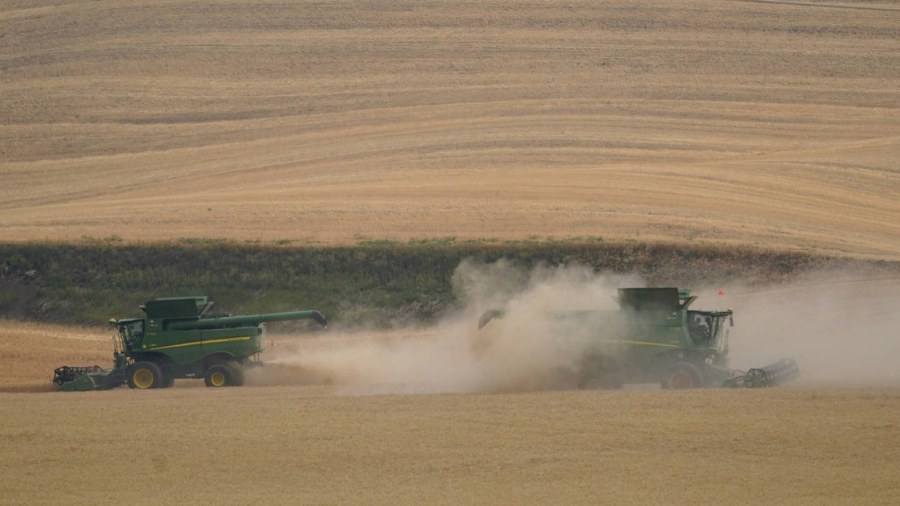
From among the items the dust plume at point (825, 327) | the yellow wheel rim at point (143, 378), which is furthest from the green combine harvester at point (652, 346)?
the yellow wheel rim at point (143, 378)

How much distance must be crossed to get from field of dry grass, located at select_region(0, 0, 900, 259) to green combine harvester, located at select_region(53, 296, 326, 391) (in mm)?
15123

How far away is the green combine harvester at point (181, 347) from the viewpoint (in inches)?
1303

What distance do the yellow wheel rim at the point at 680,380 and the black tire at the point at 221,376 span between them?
1181cm

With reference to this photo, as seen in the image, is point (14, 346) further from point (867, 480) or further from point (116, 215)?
point (867, 480)

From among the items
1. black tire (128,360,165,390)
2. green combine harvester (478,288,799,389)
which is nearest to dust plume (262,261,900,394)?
green combine harvester (478,288,799,389)

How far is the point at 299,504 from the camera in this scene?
20.0m

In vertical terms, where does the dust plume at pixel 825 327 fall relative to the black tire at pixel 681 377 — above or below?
above

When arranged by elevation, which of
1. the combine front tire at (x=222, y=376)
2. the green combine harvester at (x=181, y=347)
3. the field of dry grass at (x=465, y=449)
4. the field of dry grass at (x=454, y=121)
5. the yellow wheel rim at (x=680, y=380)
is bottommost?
the field of dry grass at (x=465, y=449)

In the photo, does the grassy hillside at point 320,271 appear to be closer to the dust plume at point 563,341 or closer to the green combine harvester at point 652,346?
the dust plume at point 563,341

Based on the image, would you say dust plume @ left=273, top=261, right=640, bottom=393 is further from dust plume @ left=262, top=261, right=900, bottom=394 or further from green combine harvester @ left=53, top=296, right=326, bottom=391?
green combine harvester @ left=53, top=296, right=326, bottom=391

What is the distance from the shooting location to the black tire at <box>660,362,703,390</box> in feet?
97.0

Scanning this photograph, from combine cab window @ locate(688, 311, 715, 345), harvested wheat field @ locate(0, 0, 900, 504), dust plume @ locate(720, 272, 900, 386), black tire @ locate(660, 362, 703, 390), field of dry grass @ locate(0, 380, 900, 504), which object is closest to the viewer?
field of dry grass @ locate(0, 380, 900, 504)

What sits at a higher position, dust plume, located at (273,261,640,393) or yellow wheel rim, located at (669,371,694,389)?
dust plume, located at (273,261,640,393)

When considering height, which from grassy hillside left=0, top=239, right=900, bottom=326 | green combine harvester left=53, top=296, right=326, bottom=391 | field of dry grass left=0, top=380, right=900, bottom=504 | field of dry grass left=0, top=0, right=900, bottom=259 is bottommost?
field of dry grass left=0, top=380, right=900, bottom=504
